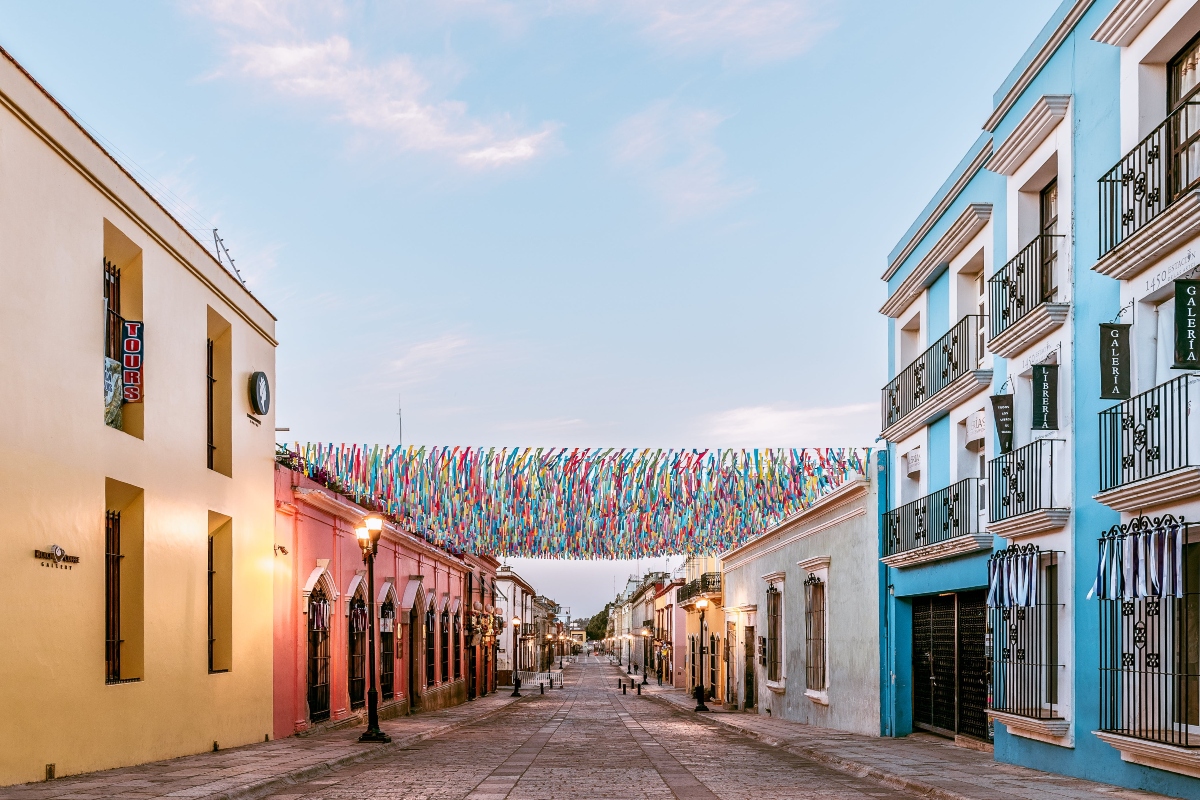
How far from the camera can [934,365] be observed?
20422 millimetres

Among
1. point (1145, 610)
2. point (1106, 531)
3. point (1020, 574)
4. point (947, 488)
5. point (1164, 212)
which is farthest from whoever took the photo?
point (947, 488)

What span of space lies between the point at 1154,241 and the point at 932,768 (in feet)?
23.9

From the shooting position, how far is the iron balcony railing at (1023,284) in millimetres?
15336

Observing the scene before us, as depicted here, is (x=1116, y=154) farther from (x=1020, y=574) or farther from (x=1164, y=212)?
(x=1020, y=574)

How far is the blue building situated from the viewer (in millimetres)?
11641

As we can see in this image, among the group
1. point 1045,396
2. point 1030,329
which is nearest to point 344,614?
point 1030,329

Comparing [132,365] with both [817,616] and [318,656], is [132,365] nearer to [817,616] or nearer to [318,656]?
[318,656]

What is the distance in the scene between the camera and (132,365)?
15.1 m

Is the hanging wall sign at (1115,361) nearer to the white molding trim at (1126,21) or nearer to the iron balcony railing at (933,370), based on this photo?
the white molding trim at (1126,21)

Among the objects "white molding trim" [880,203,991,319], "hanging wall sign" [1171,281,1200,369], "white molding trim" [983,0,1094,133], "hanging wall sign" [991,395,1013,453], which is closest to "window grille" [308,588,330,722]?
"white molding trim" [880,203,991,319]

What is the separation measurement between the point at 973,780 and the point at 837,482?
10.8 metres

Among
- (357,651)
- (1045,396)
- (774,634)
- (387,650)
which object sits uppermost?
(1045,396)

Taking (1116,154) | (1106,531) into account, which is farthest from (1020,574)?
(1116,154)

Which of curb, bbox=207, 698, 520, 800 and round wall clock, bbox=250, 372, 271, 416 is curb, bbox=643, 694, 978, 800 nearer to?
curb, bbox=207, 698, 520, 800
